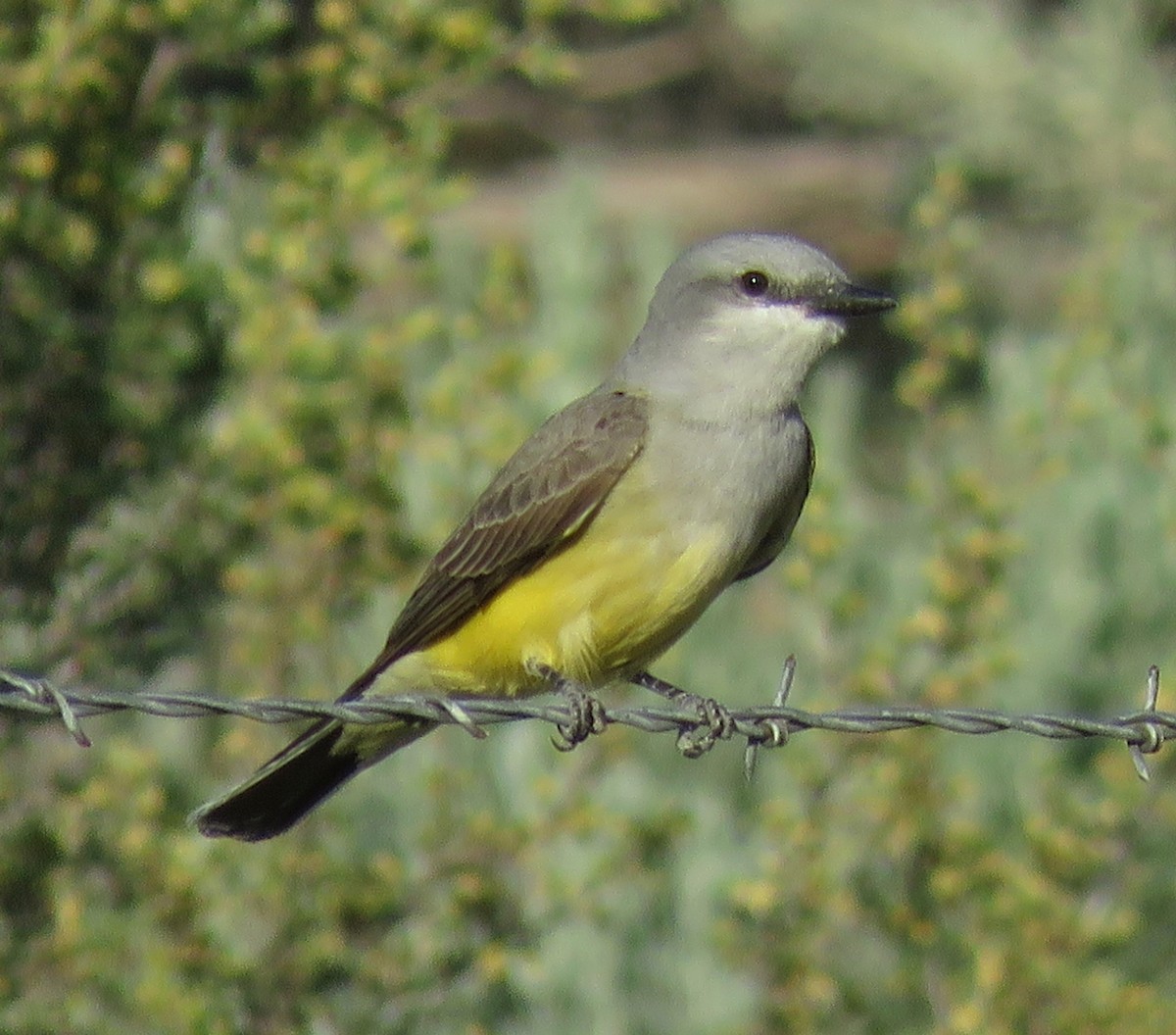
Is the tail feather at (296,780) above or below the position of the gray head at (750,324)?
below

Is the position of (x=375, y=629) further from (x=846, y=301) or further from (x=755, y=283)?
(x=846, y=301)

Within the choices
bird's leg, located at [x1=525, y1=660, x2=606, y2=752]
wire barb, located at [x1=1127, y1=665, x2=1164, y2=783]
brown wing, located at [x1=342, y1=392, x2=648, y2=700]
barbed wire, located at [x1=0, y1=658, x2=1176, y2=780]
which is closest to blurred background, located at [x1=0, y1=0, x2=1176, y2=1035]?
brown wing, located at [x1=342, y1=392, x2=648, y2=700]

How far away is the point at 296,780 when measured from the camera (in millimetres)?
4957

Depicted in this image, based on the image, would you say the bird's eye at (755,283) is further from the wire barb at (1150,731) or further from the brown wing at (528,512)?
the wire barb at (1150,731)

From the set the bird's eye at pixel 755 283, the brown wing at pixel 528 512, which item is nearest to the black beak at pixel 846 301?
the bird's eye at pixel 755 283

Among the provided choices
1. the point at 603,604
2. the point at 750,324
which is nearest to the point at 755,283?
the point at 750,324

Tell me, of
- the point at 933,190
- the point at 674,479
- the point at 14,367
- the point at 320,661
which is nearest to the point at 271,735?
the point at 320,661

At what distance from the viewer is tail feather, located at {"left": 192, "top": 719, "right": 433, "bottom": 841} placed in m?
4.76

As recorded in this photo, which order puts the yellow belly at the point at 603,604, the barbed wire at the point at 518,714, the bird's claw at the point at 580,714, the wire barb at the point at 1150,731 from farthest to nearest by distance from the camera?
the yellow belly at the point at 603,604 < the bird's claw at the point at 580,714 < the wire barb at the point at 1150,731 < the barbed wire at the point at 518,714

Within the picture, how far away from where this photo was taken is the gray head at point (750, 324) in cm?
496

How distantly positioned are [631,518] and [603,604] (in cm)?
20

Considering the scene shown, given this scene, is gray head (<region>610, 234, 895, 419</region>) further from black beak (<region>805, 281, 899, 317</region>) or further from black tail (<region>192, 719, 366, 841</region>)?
black tail (<region>192, 719, 366, 841</region>)

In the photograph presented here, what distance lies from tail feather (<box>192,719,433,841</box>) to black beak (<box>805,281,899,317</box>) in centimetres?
129

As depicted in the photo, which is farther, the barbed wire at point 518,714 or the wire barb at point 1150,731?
the wire barb at point 1150,731
